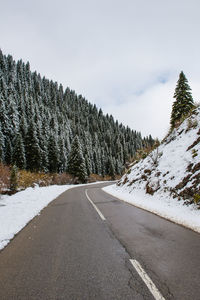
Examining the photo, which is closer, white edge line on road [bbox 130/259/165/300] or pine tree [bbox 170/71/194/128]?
white edge line on road [bbox 130/259/165/300]

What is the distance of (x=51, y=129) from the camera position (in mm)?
68875

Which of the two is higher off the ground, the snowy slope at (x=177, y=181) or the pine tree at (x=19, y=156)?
the pine tree at (x=19, y=156)

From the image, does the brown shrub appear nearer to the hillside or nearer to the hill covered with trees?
the hillside

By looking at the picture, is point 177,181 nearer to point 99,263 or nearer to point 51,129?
point 99,263

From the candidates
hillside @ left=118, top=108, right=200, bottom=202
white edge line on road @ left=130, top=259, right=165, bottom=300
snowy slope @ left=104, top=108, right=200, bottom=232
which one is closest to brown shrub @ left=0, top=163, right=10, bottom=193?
snowy slope @ left=104, top=108, right=200, bottom=232

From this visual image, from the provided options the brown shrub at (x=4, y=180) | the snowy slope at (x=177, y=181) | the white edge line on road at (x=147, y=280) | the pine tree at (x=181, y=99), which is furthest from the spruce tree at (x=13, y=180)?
the pine tree at (x=181, y=99)

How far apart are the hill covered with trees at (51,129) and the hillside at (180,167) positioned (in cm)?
341

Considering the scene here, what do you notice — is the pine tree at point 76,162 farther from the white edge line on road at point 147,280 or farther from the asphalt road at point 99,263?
the white edge line on road at point 147,280

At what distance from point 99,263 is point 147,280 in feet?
3.28

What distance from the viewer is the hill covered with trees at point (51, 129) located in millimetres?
44281

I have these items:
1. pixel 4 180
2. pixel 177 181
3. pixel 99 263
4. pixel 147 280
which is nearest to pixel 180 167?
pixel 177 181

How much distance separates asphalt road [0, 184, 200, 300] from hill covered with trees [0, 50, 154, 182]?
13.0 meters

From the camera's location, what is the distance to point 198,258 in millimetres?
3566

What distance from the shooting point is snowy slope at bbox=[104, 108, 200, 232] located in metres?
7.33
